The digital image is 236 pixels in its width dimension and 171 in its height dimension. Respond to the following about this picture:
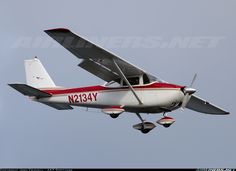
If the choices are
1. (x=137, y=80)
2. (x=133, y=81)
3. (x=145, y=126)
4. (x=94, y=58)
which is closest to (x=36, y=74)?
(x=94, y=58)

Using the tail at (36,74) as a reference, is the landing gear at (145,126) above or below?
below

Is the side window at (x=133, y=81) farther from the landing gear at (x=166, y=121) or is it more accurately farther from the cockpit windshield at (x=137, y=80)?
the landing gear at (x=166, y=121)

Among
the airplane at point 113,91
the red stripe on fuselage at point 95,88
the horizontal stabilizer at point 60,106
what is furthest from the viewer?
the horizontal stabilizer at point 60,106

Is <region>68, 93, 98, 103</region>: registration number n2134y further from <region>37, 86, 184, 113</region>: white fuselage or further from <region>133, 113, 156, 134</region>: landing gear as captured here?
<region>133, 113, 156, 134</region>: landing gear

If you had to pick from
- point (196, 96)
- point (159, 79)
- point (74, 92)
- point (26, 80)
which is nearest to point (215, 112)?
point (196, 96)

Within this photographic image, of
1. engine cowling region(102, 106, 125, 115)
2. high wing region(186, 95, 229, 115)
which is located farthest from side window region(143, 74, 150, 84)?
high wing region(186, 95, 229, 115)

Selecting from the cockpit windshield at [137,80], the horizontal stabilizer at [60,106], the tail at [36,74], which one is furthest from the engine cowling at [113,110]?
the tail at [36,74]

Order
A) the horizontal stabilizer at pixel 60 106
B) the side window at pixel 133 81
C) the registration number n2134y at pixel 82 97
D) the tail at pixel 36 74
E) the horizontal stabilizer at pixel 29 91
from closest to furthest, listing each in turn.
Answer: the side window at pixel 133 81 → the registration number n2134y at pixel 82 97 → the horizontal stabilizer at pixel 29 91 → the horizontal stabilizer at pixel 60 106 → the tail at pixel 36 74

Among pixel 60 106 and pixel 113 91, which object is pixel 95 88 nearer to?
pixel 113 91

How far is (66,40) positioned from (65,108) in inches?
190

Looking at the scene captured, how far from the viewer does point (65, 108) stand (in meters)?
29.2

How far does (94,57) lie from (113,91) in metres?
1.53

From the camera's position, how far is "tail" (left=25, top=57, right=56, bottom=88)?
3025cm

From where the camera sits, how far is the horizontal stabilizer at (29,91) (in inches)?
1089
